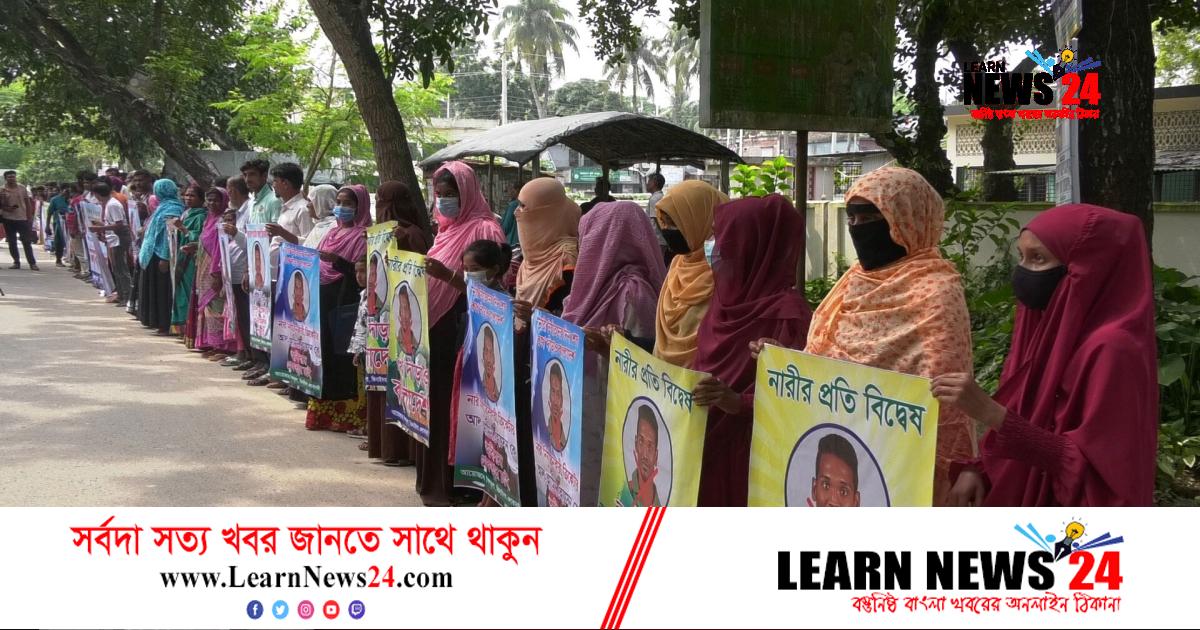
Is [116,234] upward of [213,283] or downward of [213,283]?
upward

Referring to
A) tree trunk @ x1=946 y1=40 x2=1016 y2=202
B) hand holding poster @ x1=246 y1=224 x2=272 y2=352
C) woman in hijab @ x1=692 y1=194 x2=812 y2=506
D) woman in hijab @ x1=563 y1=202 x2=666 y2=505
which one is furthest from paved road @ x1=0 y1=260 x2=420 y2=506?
tree trunk @ x1=946 y1=40 x2=1016 y2=202

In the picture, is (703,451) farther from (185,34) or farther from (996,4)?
(185,34)

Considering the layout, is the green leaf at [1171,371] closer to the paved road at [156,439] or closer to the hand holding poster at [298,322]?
the paved road at [156,439]

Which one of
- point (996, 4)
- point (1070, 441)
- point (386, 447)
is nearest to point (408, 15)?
point (386, 447)

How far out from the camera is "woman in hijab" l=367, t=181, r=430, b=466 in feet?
21.2

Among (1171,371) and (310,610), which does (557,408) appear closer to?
(310,610)

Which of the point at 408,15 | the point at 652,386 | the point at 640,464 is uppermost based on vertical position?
the point at 408,15

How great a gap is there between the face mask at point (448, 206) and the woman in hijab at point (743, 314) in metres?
2.62

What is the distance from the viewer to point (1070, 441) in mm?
2408

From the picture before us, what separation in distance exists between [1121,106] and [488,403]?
3746mm

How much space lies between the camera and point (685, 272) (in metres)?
3.88

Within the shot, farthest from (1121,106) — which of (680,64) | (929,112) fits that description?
(680,64)

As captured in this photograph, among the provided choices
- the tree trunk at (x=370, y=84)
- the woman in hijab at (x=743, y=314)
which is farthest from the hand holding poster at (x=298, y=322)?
the woman in hijab at (x=743, y=314)

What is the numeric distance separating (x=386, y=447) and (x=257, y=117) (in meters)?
12.6
